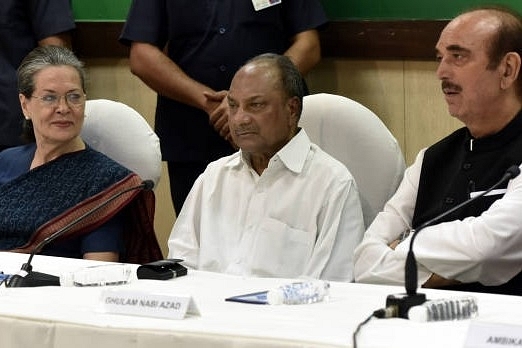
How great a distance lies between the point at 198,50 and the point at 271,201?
96 centimetres

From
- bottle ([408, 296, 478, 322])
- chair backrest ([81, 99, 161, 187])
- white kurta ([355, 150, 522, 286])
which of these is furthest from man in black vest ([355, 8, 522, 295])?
chair backrest ([81, 99, 161, 187])

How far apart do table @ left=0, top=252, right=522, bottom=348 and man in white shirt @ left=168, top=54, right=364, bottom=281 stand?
0.66 meters

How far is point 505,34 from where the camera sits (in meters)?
3.32

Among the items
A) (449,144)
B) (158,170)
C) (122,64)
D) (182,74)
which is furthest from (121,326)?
(122,64)

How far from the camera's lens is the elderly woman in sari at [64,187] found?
377 centimetres

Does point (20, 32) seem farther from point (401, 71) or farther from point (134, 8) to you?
point (401, 71)

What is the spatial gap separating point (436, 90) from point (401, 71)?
163 millimetres

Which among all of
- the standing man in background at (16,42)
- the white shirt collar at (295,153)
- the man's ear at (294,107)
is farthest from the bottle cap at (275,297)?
the standing man in background at (16,42)

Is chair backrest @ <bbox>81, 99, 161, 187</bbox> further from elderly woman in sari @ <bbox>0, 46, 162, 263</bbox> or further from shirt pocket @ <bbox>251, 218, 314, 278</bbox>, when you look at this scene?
shirt pocket @ <bbox>251, 218, 314, 278</bbox>

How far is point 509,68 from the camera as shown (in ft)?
10.9

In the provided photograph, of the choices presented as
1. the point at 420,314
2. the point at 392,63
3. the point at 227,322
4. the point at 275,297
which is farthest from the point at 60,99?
the point at 420,314

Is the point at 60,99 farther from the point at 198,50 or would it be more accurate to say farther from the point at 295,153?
the point at 295,153

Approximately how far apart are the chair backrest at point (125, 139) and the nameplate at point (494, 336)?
2.14 metres

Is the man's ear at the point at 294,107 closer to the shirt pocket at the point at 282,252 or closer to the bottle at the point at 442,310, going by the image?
the shirt pocket at the point at 282,252
